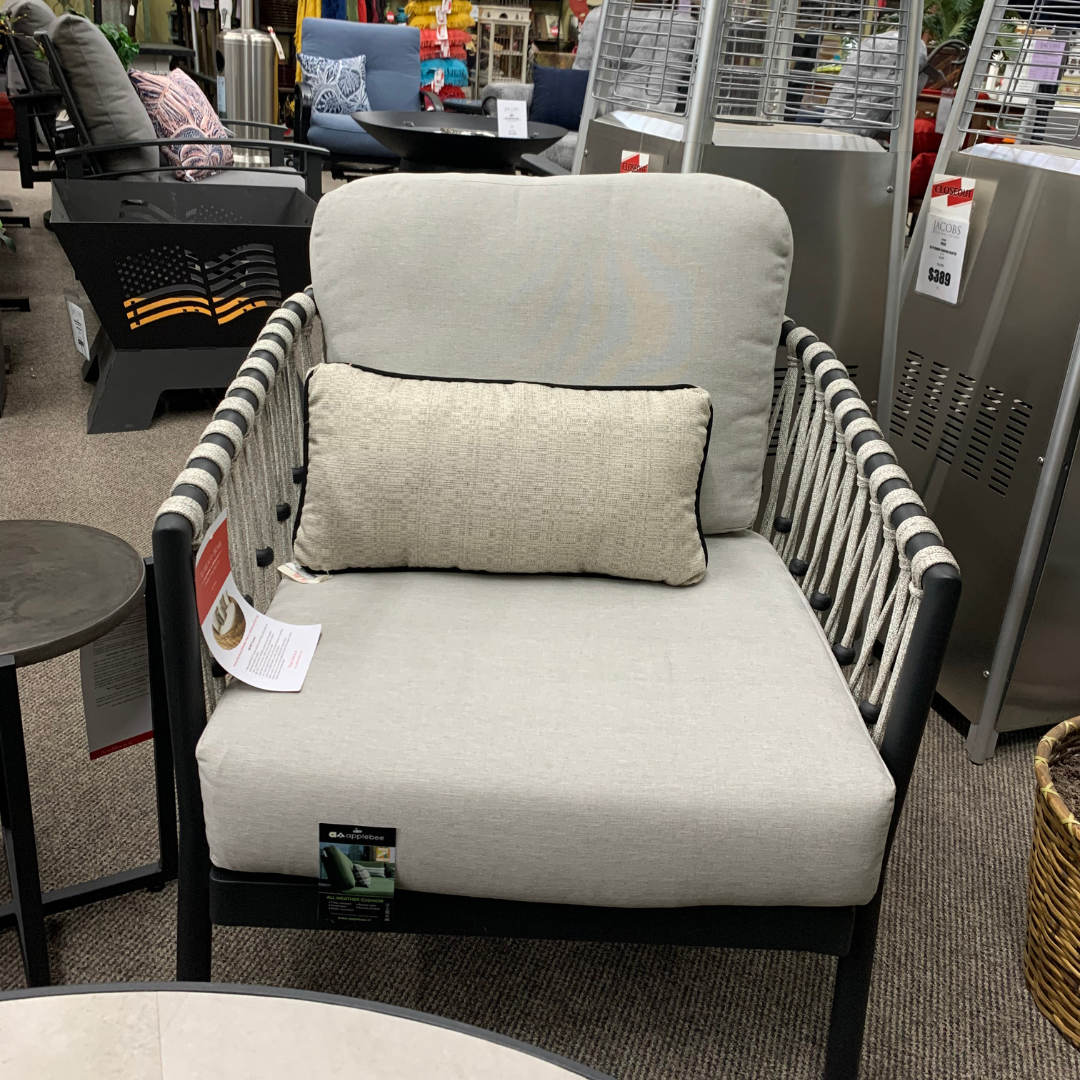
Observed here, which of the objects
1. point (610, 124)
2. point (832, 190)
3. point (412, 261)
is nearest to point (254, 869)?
point (412, 261)

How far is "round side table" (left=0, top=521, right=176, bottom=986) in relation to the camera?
3.22 feet

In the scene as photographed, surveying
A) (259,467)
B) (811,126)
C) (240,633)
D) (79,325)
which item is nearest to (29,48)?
(79,325)

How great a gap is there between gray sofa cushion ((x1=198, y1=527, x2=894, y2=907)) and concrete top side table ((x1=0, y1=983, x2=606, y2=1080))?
0.84 feet

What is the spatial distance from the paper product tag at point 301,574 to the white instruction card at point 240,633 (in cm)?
12

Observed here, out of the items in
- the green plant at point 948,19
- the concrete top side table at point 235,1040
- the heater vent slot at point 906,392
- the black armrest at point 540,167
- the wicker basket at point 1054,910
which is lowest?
the wicker basket at point 1054,910

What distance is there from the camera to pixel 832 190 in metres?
1.67

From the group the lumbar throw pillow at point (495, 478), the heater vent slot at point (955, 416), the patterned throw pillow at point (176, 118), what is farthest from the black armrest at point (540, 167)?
the lumbar throw pillow at point (495, 478)

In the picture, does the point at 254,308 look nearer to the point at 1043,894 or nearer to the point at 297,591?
the point at 297,591

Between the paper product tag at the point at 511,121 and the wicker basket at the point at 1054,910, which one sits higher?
the paper product tag at the point at 511,121

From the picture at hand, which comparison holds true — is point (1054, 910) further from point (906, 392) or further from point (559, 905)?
point (906, 392)

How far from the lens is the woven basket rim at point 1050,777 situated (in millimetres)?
1117

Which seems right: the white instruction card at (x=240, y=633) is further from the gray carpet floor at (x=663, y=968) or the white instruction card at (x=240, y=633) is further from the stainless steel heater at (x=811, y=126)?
the stainless steel heater at (x=811, y=126)

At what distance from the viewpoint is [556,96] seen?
5.42 m

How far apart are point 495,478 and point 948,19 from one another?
5435mm
